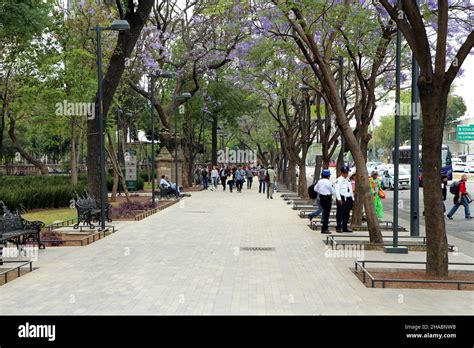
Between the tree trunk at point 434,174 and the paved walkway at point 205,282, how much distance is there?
749mm

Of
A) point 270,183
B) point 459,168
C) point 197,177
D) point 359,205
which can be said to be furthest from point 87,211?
point 459,168

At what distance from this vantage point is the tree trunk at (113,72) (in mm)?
15719

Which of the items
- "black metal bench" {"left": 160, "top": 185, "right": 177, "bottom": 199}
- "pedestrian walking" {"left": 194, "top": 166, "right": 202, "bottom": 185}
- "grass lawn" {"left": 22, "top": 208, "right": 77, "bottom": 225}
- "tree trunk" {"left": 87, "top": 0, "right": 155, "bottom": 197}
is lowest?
"grass lawn" {"left": 22, "top": 208, "right": 77, "bottom": 225}

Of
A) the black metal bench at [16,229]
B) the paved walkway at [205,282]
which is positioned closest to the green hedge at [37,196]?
the paved walkway at [205,282]

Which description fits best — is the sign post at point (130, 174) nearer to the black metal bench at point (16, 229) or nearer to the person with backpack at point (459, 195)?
the person with backpack at point (459, 195)

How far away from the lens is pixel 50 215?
19844 millimetres

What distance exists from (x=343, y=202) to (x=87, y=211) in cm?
663

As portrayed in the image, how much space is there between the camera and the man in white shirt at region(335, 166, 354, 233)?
13.6 metres

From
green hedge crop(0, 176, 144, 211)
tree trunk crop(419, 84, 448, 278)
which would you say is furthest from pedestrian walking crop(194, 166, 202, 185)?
tree trunk crop(419, 84, 448, 278)

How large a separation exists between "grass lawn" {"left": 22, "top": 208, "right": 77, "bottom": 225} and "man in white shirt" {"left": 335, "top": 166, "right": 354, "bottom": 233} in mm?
9339

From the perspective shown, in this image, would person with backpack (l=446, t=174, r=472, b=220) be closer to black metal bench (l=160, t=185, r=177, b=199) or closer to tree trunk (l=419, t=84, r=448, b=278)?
tree trunk (l=419, t=84, r=448, b=278)

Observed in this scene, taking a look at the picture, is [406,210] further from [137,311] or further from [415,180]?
[137,311]

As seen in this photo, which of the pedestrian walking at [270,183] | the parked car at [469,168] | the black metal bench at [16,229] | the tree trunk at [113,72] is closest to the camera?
the black metal bench at [16,229]

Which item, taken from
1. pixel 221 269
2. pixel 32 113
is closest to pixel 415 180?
pixel 221 269
